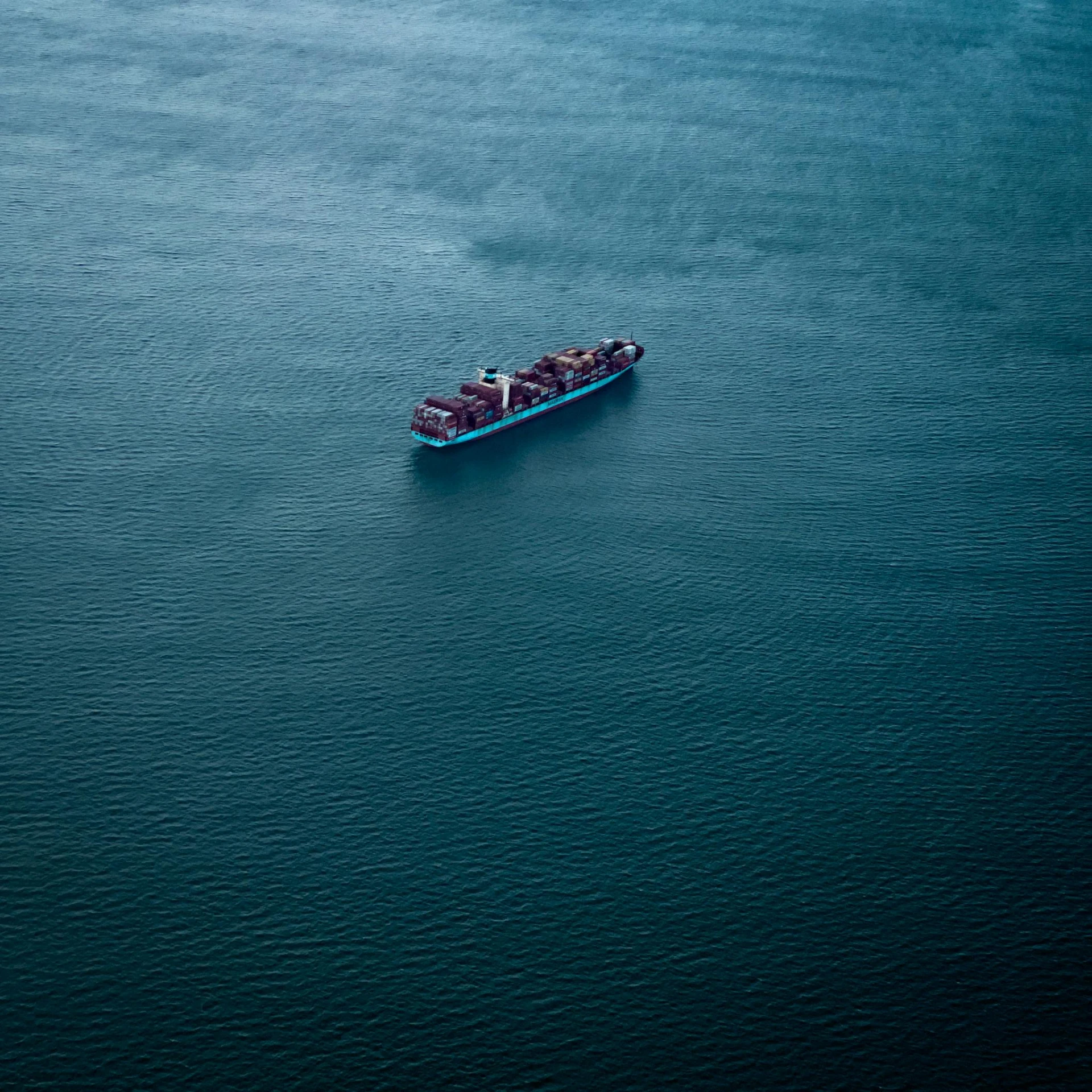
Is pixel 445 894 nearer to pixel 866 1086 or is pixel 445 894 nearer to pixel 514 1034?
pixel 514 1034

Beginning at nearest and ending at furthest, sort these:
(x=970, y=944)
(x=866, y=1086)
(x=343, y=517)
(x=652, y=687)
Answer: (x=866, y=1086) < (x=970, y=944) < (x=652, y=687) < (x=343, y=517)

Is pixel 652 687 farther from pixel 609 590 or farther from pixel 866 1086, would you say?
pixel 866 1086

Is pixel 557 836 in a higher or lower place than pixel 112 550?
lower

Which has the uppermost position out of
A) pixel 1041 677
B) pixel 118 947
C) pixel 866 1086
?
pixel 1041 677

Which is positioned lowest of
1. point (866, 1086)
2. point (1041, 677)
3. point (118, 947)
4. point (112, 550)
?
point (866, 1086)

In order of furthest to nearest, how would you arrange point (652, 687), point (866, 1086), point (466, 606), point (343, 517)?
point (343, 517) → point (466, 606) → point (652, 687) → point (866, 1086)

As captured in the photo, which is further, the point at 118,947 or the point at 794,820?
the point at 794,820

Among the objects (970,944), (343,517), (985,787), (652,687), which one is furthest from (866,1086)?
(343,517)

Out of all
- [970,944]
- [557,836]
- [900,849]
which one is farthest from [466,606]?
[970,944]

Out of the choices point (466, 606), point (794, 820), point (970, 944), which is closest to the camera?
point (970, 944)
